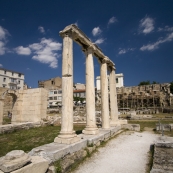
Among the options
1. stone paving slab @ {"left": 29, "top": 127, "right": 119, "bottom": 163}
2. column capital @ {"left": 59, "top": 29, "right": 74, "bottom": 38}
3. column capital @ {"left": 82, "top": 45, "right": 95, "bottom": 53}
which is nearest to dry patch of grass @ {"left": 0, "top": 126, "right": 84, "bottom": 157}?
stone paving slab @ {"left": 29, "top": 127, "right": 119, "bottom": 163}

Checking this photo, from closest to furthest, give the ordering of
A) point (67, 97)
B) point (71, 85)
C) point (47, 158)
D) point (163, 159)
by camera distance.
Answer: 1. point (47, 158)
2. point (163, 159)
3. point (67, 97)
4. point (71, 85)

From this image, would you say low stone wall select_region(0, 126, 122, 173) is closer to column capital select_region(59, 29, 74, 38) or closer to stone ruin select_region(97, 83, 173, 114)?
column capital select_region(59, 29, 74, 38)

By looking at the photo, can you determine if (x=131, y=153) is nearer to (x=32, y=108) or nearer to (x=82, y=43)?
(x=82, y=43)

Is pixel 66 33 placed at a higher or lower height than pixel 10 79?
lower

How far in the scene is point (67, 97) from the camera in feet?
20.2

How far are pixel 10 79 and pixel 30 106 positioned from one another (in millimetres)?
46094

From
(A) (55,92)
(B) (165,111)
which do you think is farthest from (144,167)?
(A) (55,92)

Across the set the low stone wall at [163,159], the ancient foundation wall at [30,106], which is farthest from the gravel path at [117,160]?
the ancient foundation wall at [30,106]

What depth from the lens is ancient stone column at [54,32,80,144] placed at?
Answer: 5.69 meters

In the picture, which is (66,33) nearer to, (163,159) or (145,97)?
(163,159)

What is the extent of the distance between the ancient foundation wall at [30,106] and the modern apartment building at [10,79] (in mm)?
42378

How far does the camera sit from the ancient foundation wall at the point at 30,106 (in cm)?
1600

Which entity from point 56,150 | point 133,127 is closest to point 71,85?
point 56,150

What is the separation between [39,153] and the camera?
4277 mm
